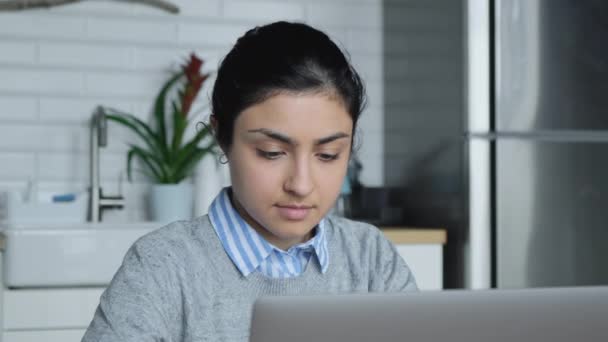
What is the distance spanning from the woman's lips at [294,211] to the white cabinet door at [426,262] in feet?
4.95

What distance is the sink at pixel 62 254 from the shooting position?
7.75 ft

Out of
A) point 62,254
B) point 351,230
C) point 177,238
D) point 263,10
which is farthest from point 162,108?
point 177,238

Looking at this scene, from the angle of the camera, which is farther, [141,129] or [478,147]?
[141,129]

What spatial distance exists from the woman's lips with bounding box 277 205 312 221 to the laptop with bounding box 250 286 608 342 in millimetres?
483

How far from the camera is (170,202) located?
9.62ft

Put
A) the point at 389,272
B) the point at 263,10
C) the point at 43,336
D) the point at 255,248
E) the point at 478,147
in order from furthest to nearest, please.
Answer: the point at 263,10
the point at 478,147
the point at 43,336
the point at 389,272
the point at 255,248

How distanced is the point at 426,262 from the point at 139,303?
167 centimetres

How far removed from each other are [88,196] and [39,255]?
1.93 ft

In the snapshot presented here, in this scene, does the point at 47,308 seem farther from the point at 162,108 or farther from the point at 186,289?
the point at 186,289

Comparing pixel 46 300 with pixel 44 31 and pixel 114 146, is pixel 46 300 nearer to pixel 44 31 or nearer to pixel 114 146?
pixel 114 146

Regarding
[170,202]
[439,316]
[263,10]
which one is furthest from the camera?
[263,10]

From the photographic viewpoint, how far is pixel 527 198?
2.65m

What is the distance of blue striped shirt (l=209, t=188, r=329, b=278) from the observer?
4.04 feet

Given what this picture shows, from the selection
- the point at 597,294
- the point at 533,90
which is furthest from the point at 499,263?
the point at 597,294
